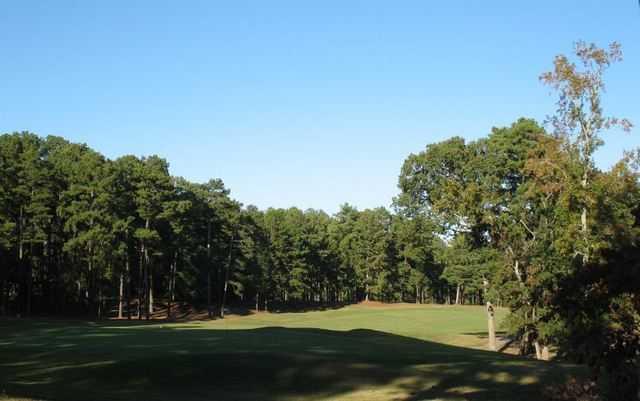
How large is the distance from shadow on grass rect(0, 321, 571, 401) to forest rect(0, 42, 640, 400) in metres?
3.31

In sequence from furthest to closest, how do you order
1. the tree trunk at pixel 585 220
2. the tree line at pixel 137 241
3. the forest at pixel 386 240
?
the tree line at pixel 137 241, the tree trunk at pixel 585 220, the forest at pixel 386 240

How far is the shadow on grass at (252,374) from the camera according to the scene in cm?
1733

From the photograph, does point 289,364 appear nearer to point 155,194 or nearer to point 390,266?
point 155,194

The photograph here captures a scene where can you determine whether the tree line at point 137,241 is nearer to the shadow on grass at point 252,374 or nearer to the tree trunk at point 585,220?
the tree trunk at point 585,220

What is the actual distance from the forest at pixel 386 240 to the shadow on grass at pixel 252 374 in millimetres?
3306

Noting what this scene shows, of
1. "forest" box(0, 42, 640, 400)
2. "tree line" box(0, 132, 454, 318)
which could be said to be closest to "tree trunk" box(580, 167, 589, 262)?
"forest" box(0, 42, 640, 400)

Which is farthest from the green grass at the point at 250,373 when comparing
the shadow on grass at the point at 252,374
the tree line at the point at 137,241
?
the tree line at the point at 137,241

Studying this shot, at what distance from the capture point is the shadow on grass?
1733 centimetres

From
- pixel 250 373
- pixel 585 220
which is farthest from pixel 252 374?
pixel 585 220

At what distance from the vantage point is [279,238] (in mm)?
98375

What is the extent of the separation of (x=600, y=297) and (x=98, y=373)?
1428 centimetres

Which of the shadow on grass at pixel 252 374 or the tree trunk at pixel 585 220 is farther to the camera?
the tree trunk at pixel 585 220

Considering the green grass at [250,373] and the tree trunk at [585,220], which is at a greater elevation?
the tree trunk at [585,220]

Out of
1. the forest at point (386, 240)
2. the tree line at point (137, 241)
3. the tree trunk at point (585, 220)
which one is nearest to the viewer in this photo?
the forest at point (386, 240)
